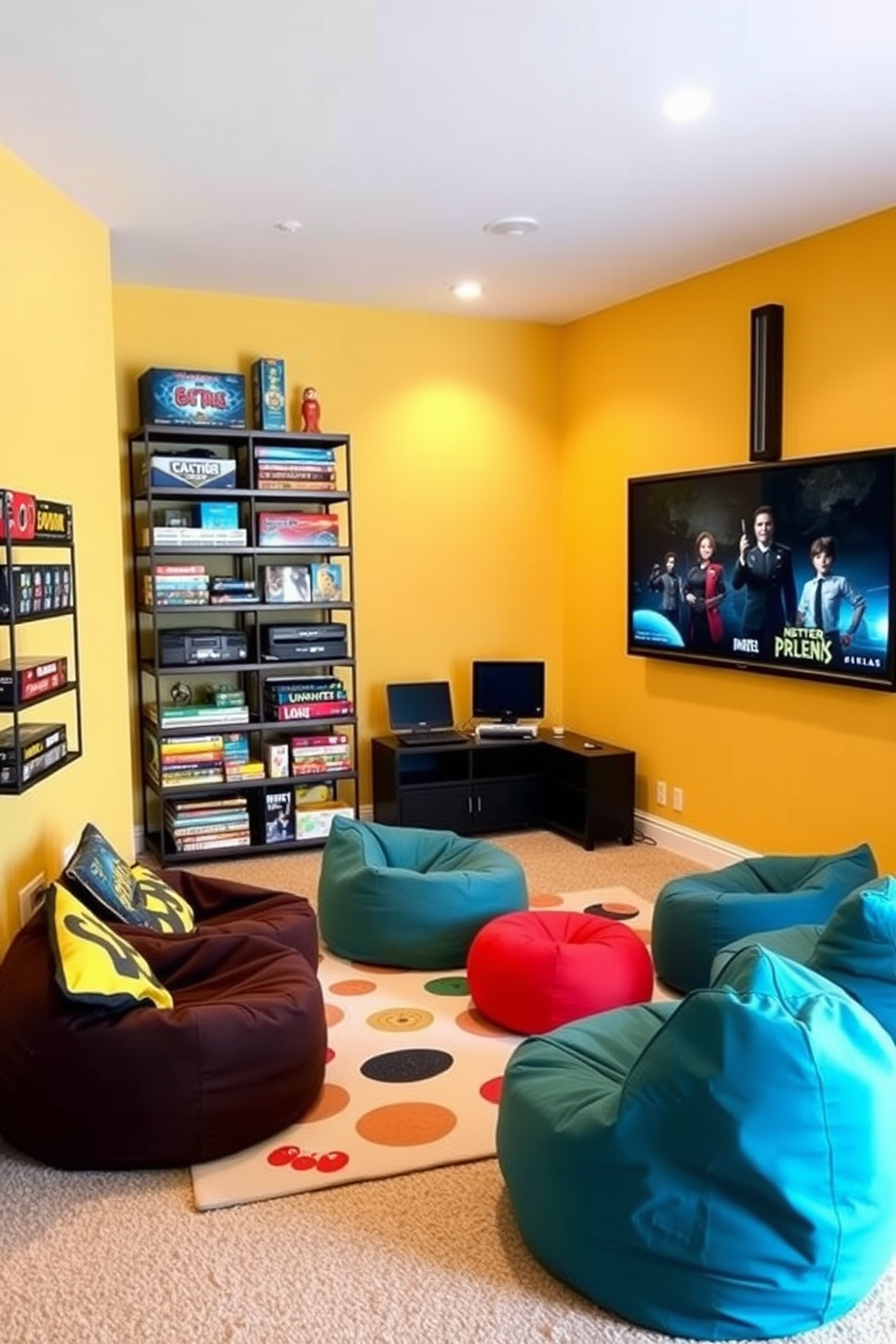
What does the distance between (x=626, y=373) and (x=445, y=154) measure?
7.21 feet

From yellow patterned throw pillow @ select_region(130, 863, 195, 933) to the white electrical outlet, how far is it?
1.01ft

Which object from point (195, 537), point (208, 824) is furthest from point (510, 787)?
point (195, 537)

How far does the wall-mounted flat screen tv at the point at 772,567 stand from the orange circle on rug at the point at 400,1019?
203cm

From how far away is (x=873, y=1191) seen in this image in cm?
191

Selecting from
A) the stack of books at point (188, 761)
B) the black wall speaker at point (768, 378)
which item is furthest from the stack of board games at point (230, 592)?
the black wall speaker at point (768, 378)

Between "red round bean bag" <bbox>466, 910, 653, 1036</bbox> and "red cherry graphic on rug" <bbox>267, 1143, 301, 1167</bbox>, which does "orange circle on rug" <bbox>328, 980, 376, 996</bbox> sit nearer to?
"red round bean bag" <bbox>466, 910, 653, 1036</bbox>

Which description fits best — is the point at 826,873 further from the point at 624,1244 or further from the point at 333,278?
the point at 333,278

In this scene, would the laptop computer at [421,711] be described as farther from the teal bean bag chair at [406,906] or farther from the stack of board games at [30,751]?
the stack of board games at [30,751]

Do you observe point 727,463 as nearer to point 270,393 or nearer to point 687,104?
point 687,104

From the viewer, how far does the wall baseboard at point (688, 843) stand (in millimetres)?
4758

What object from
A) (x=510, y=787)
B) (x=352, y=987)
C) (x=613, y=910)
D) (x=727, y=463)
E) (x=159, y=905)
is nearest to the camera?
(x=159, y=905)

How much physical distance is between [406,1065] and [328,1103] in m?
0.29

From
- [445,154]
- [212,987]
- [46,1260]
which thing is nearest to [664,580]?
[445,154]

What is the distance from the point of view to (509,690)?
5.60 metres
